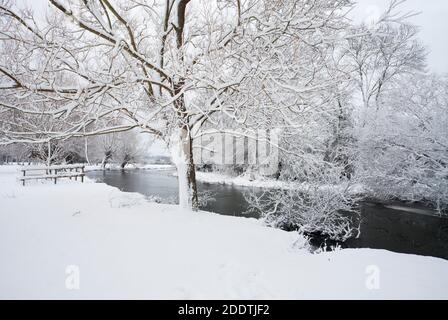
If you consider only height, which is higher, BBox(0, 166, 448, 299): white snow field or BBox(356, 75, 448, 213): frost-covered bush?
BBox(356, 75, 448, 213): frost-covered bush

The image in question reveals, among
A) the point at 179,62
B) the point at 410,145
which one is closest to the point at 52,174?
the point at 179,62

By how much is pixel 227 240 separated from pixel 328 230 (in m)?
6.57

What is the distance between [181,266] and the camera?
12.0 ft

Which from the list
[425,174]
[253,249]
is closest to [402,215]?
[425,174]

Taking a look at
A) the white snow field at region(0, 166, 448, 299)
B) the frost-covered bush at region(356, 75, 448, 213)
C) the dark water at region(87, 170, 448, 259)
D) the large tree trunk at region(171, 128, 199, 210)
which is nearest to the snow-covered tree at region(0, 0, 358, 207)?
the large tree trunk at region(171, 128, 199, 210)

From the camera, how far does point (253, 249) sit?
4.70m

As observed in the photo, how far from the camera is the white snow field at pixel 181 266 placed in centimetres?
311

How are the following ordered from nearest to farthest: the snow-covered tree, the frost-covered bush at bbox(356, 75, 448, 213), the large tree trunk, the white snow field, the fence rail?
the white snow field, the snow-covered tree, the large tree trunk, the fence rail, the frost-covered bush at bbox(356, 75, 448, 213)

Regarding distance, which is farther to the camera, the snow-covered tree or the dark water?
the dark water

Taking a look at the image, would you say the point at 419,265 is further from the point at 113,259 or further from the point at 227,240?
the point at 113,259

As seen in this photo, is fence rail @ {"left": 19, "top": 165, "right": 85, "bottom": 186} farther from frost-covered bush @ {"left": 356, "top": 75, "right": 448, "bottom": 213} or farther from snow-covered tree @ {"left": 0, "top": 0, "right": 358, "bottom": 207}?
frost-covered bush @ {"left": 356, "top": 75, "right": 448, "bottom": 213}

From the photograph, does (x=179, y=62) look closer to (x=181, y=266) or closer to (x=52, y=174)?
(x=181, y=266)

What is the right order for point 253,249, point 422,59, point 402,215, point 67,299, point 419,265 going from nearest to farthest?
1. point 67,299
2. point 419,265
3. point 253,249
4. point 402,215
5. point 422,59

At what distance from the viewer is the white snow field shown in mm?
3105
